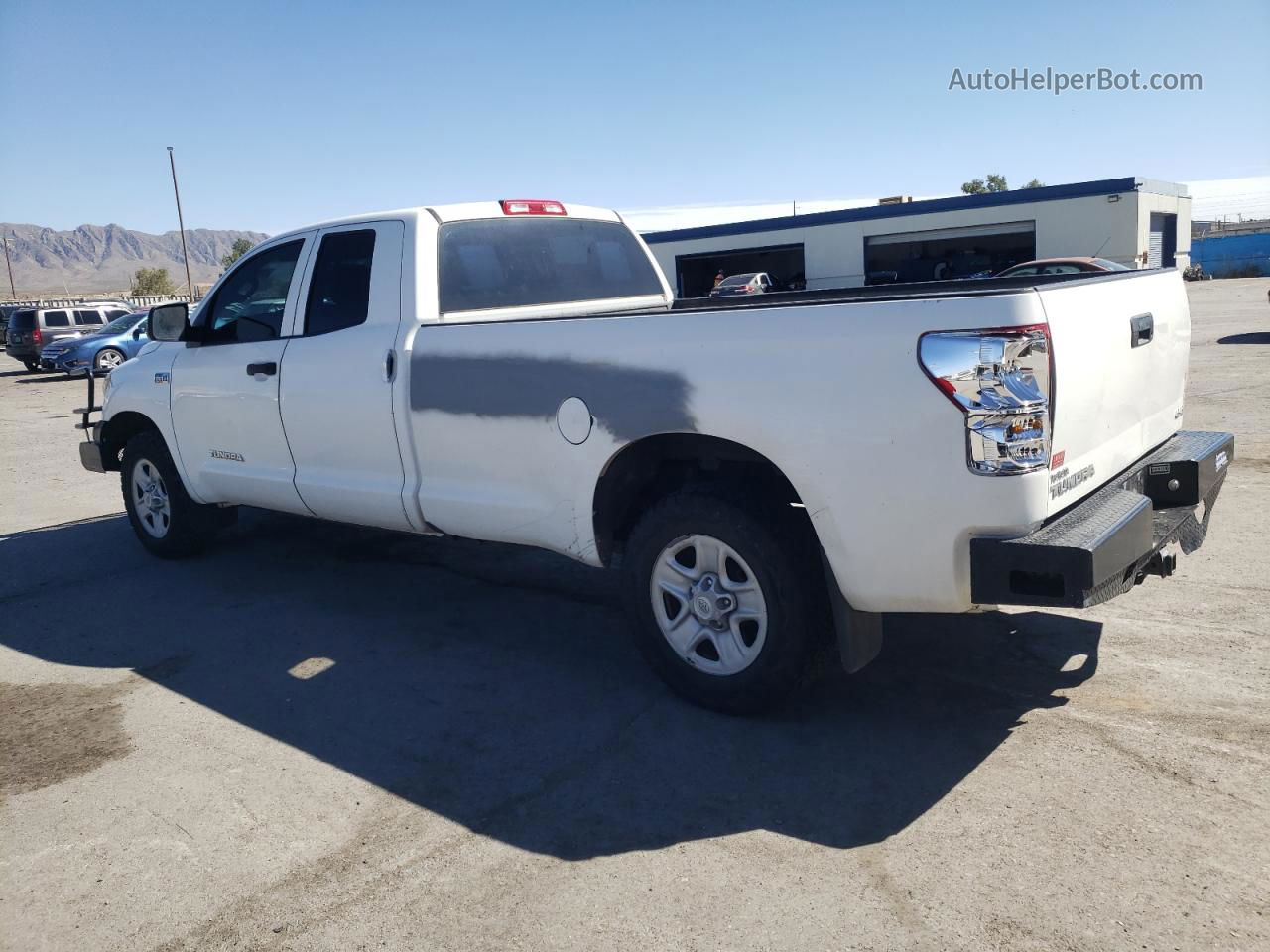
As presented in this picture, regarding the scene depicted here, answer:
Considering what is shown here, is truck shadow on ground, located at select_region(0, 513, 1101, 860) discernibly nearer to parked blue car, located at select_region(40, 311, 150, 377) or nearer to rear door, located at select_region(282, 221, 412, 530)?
rear door, located at select_region(282, 221, 412, 530)

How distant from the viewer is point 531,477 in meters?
4.55

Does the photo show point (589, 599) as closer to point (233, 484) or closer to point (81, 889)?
point (233, 484)

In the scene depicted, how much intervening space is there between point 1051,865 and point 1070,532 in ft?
3.33

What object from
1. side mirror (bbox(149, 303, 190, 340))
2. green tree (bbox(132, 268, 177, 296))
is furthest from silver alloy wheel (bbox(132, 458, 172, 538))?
green tree (bbox(132, 268, 177, 296))

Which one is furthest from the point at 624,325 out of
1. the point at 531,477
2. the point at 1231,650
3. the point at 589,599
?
the point at 1231,650

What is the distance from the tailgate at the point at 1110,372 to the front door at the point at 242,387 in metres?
4.07

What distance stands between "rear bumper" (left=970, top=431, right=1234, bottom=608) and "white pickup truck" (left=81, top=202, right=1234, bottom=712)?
1 centimetres

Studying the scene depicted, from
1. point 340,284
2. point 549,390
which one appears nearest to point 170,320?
point 340,284

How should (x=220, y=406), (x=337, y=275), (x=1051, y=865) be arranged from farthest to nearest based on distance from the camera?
(x=220, y=406)
(x=337, y=275)
(x=1051, y=865)

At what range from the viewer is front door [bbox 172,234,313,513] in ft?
19.1

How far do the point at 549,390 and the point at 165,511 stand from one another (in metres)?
3.91

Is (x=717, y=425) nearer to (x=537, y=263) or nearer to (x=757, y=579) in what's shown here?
(x=757, y=579)

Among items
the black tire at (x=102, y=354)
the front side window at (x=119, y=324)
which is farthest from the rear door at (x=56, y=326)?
the black tire at (x=102, y=354)

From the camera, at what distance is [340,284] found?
5.53 metres
